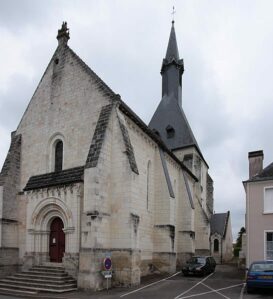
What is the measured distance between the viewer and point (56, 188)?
1647 centimetres

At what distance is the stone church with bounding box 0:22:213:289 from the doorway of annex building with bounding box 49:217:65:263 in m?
0.05

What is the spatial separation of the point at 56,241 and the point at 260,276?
9.32 m

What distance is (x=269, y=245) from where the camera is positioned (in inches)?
711

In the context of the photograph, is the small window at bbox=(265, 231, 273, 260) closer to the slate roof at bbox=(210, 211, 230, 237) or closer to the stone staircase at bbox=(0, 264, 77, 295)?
the stone staircase at bbox=(0, 264, 77, 295)

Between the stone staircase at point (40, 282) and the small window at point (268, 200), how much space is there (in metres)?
10.3

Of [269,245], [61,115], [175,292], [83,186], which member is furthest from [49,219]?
[269,245]

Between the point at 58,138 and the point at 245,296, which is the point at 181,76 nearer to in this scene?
the point at 58,138

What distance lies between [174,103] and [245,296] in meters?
27.9

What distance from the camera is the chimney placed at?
2058cm

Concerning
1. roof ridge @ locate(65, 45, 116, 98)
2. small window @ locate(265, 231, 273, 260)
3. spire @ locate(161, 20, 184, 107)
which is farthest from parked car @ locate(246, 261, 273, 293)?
spire @ locate(161, 20, 184, 107)

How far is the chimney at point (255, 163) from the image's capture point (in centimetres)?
2058

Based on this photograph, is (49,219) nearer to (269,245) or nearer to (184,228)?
(269,245)

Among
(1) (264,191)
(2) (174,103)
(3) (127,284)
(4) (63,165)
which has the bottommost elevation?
(3) (127,284)

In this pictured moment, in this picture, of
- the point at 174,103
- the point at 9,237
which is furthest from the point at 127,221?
the point at 174,103
